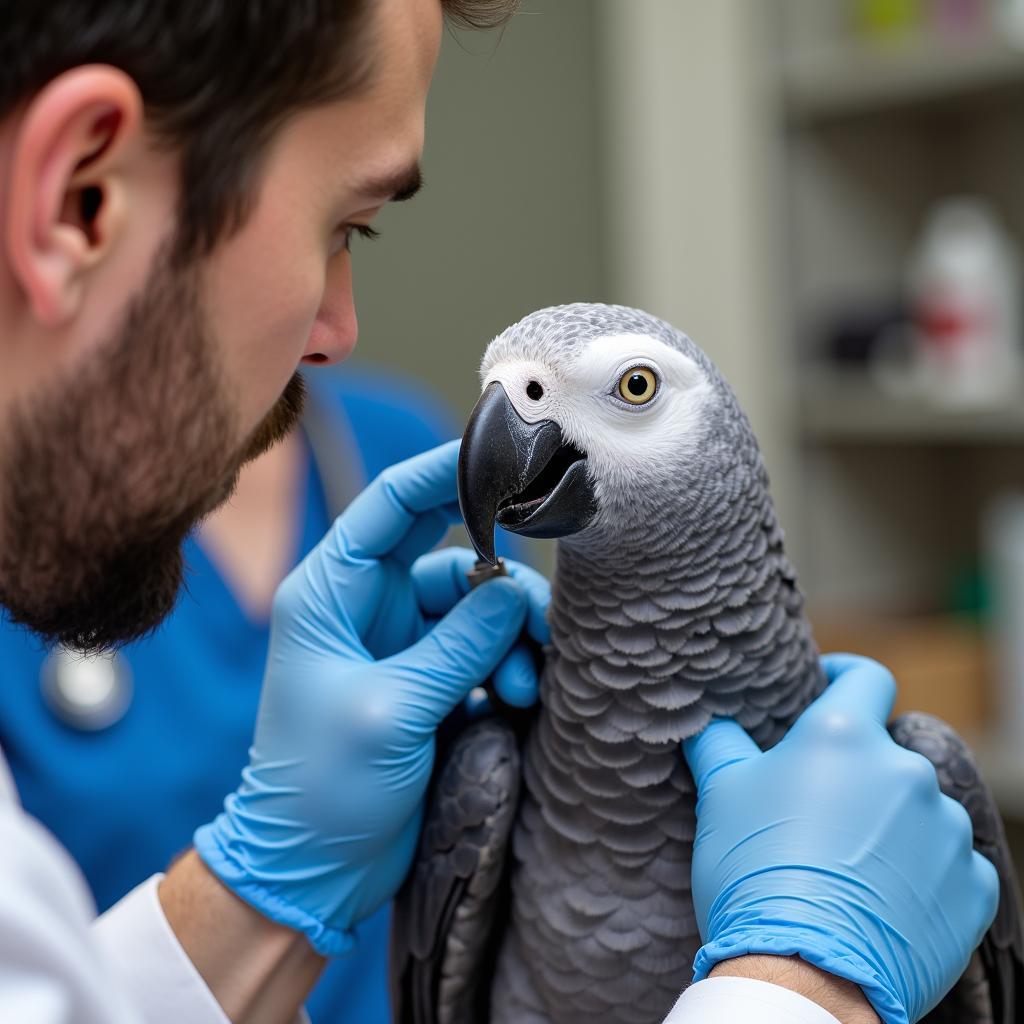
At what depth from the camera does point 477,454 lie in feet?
2.02

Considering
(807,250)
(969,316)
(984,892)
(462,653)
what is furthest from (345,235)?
(807,250)

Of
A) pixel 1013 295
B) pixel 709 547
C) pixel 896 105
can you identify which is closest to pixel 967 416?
pixel 1013 295

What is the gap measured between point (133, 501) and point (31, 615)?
8 cm

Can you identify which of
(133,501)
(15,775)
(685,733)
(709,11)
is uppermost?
(709,11)

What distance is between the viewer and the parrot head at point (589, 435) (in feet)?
2.03

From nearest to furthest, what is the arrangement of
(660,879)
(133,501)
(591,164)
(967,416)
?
(133,501)
(660,879)
(967,416)
(591,164)

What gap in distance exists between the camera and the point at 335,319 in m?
0.67

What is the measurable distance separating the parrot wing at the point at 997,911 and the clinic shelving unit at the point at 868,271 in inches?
42.9

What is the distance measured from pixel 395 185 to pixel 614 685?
28 cm

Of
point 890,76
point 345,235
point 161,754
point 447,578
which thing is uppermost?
point 890,76

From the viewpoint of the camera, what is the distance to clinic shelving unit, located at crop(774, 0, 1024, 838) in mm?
1789

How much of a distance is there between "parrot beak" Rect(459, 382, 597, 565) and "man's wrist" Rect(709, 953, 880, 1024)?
22 cm

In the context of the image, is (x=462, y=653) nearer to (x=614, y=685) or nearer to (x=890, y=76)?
(x=614, y=685)

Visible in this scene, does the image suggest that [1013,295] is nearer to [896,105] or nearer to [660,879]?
[896,105]
